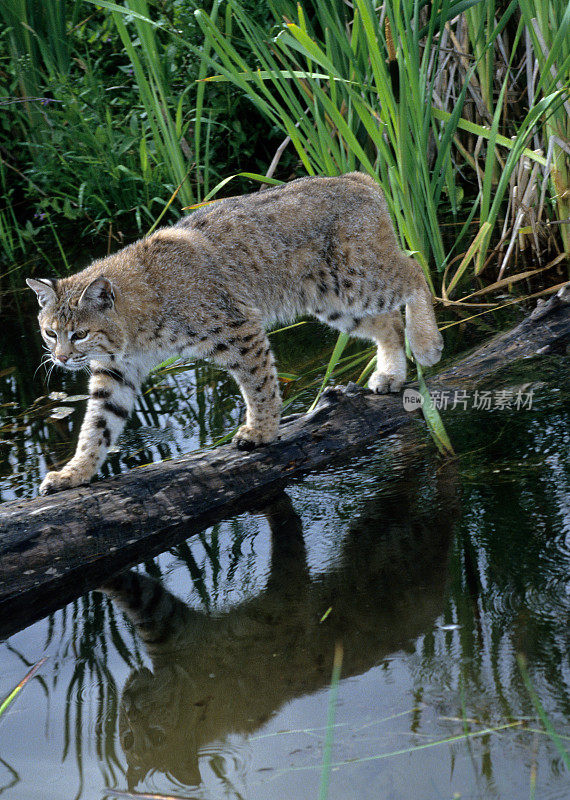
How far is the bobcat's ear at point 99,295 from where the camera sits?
3.48 meters

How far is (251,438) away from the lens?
348 cm

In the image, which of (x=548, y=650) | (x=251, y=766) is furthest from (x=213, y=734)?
(x=548, y=650)

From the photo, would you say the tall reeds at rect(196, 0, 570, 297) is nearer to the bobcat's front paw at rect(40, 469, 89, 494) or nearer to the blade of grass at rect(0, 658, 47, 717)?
the bobcat's front paw at rect(40, 469, 89, 494)

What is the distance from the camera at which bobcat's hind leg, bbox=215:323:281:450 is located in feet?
11.5

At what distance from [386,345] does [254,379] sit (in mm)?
874

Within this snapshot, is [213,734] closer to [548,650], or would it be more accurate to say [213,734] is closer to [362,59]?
[548,650]

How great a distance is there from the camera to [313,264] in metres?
4.00

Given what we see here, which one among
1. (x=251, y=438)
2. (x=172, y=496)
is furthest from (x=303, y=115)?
(x=172, y=496)

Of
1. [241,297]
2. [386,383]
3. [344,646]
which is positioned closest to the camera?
[344,646]

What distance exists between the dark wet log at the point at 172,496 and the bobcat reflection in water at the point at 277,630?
0.16m

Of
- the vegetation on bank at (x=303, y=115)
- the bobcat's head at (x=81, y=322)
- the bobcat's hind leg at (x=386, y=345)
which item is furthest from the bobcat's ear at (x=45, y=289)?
the bobcat's hind leg at (x=386, y=345)

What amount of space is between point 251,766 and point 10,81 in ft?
22.9

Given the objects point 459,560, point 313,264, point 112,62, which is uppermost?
point 112,62

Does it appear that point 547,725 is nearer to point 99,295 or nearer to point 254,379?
point 254,379
